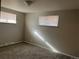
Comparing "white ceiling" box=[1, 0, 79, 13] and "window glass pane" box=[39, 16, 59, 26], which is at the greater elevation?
"white ceiling" box=[1, 0, 79, 13]

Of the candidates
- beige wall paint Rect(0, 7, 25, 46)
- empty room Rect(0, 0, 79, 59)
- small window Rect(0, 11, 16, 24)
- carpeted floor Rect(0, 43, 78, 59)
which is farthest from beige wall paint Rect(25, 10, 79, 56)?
small window Rect(0, 11, 16, 24)

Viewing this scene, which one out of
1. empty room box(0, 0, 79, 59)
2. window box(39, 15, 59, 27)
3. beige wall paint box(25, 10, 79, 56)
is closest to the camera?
A: empty room box(0, 0, 79, 59)

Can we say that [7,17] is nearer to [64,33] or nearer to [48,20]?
[48,20]

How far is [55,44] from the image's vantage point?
4.63 meters

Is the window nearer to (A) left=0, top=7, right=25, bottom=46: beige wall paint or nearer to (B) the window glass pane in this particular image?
(B) the window glass pane

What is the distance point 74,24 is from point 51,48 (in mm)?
1765

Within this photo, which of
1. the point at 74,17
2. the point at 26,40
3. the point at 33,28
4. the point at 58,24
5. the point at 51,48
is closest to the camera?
the point at 74,17

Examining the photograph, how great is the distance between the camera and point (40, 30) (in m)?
5.26

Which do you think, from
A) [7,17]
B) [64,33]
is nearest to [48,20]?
[64,33]

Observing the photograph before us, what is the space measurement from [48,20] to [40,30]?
31.0 inches

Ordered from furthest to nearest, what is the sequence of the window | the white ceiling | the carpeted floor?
1. the window
2. the carpeted floor
3. the white ceiling

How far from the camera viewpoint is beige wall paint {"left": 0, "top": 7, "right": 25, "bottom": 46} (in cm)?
472

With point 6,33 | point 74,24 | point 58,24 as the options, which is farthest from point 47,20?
point 6,33

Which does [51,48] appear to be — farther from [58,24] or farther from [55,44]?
[58,24]
